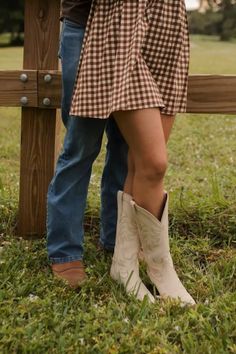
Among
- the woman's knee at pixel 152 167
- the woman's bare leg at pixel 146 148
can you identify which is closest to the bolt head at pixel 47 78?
the woman's bare leg at pixel 146 148

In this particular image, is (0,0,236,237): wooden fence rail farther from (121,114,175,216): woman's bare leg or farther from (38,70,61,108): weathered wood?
(121,114,175,216): woman's bare leg

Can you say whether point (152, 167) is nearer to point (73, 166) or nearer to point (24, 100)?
point (73, 166)

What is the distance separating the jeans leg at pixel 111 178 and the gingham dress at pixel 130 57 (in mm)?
441

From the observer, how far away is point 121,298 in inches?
100.0

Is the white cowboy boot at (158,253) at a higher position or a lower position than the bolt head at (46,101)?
lower

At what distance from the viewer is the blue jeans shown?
2.57m

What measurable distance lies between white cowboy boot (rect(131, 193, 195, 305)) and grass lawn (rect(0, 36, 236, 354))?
99mm

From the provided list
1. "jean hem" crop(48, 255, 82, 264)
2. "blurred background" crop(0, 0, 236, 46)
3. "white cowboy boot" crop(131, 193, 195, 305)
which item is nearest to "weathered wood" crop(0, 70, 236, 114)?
"white cowboy boot" crop(131, 193, 195, 305)

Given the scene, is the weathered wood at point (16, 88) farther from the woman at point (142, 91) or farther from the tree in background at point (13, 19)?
the tree in background at point (13, 19)

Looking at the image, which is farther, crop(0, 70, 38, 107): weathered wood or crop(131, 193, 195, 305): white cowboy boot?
crop(0, 70, 38, 107): weathered wood

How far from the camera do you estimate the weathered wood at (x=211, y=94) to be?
2.88 metres

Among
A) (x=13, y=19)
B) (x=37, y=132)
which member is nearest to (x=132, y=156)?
(x=37, y=132)

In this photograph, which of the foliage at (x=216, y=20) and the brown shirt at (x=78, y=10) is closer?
the brown shirt at (x=78, y=10)

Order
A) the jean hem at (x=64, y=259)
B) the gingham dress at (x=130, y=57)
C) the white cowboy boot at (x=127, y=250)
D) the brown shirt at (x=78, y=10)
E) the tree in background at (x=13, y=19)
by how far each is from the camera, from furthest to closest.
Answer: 1. the tree in background at (x=13, y=19)
2. the jean hem at (x=64, y=259)
3. the white cowboy boot at (x=127, y=250)
4. the brown shirt at (x=78, y=10)
5. the gingham dress at (x=130, y=57)
